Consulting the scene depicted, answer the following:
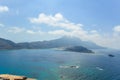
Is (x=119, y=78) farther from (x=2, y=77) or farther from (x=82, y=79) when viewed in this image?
(x=2, y=77)

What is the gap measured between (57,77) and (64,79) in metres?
6.57

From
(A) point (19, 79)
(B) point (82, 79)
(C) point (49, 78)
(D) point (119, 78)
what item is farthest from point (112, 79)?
(A) point (19, 79)

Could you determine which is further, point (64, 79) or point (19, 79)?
point (64, 79)

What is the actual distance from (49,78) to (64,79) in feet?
28.5

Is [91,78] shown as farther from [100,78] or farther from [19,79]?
[19,79]

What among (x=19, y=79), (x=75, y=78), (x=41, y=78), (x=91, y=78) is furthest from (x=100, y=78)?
(x=19, y=79)

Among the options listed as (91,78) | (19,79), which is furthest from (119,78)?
(19,79)

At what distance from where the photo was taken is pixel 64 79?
395 ft

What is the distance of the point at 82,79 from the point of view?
122 meters

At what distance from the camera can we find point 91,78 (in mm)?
126062

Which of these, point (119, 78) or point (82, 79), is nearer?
point (82, 79)

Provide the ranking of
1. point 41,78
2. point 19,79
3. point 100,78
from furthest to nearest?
→ point 100,78 < point 41,78 < point 19,79

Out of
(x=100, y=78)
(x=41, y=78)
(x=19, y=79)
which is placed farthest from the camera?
(x=100, y=78)

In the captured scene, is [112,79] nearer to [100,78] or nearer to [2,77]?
[100,78]
